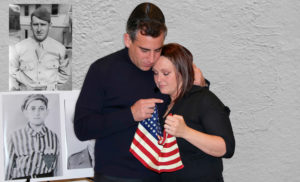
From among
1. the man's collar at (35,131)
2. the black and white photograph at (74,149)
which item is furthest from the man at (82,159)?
the man's collar at (35,131)

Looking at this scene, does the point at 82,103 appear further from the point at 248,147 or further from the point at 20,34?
the point at 248,147

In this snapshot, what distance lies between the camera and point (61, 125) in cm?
184

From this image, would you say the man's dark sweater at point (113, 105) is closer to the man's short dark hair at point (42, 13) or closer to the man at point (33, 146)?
the man at point (33, 146)

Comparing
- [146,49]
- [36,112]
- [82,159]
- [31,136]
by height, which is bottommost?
[82,159]

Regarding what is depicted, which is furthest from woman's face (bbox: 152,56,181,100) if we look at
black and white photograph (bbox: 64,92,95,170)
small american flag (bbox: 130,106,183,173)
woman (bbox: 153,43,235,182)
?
black and white photograph (bbox: 64,92,95,170)

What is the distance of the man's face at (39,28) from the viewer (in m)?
1.97

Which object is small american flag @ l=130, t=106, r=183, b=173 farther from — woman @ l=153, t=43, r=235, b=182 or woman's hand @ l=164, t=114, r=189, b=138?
woman's hand @ l=164, t=114, r=189, b=138

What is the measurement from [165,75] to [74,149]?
788 mm

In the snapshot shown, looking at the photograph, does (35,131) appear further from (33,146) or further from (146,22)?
(146,22)

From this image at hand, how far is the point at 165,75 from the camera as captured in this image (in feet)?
4.49

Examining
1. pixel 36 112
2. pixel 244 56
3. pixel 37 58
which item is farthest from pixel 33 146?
pixel 244 56

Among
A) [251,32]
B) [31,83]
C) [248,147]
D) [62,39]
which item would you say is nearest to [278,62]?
[251,32]

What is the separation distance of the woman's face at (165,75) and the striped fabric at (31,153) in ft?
2.53

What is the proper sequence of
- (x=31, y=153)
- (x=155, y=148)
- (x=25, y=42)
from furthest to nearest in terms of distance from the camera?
1. (x=25, y=42)
2. (x=31, y=153)
3. (x=155, y=148)
